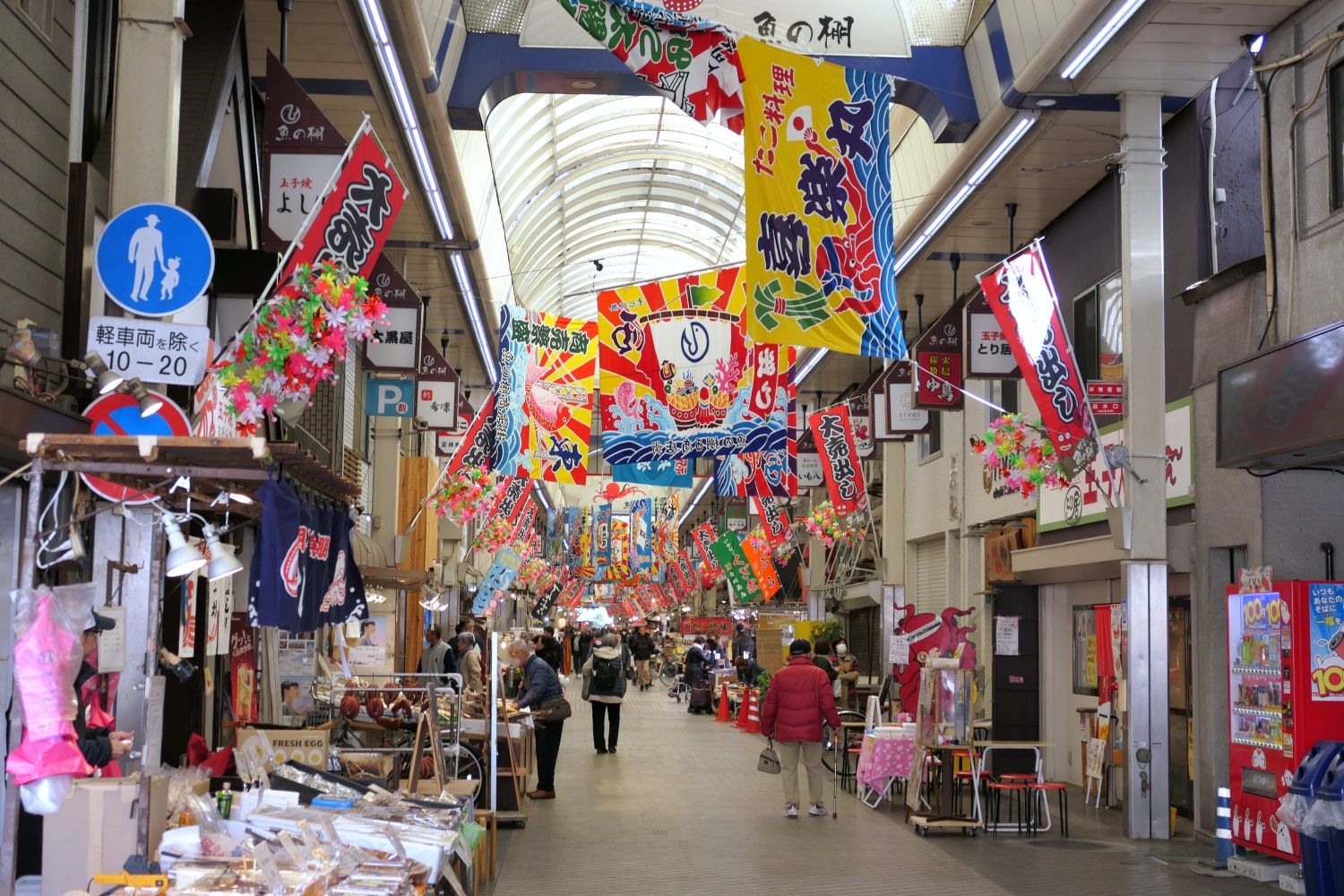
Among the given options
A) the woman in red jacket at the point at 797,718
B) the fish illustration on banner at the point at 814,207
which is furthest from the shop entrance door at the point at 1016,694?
the fish illustration on banner at the point at 814,207

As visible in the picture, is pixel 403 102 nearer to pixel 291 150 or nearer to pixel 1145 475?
pixel 291 150

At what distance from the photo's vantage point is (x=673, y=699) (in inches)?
1513

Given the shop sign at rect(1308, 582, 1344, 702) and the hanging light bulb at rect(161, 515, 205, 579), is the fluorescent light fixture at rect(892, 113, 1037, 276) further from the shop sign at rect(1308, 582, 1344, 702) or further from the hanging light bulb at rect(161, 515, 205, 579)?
the hanging light bulb at rect(161, 515, 205, 579)

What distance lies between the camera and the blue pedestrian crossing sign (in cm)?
767

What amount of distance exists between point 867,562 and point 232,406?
860 inches

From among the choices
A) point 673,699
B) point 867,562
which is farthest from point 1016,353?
point 673,699

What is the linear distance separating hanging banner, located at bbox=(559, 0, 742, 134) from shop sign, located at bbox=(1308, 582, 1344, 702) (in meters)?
5.11

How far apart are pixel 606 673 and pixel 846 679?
5.10 m

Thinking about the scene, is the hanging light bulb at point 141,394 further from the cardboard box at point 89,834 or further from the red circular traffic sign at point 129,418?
the cardboard box at point 89,834

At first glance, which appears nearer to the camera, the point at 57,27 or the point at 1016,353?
the point at 57,27

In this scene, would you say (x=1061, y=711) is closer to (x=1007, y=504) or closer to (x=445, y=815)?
(x=1007, y=504)

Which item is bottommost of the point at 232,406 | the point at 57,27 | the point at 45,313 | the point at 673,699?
the point at 673,699

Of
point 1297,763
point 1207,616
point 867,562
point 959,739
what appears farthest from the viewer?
point 867,562

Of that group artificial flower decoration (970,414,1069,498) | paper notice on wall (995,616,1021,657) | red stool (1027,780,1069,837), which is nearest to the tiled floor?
red stool (1027,780,1069,837)
